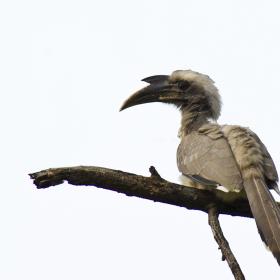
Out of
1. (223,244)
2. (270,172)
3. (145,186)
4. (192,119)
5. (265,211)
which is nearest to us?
(223,244)

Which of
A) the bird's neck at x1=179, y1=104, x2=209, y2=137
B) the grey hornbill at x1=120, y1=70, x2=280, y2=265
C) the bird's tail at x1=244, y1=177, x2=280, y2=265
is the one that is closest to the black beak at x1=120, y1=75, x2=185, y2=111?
the grey hornbill at x1=120, y1=70, x2=280, y2=265

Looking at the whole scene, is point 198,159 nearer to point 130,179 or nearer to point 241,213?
point 241,213

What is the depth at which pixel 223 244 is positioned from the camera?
5.28m

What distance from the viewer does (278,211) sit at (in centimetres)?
581

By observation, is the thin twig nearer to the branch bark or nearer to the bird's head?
the branch bark

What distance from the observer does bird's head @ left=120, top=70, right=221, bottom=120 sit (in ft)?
29.6

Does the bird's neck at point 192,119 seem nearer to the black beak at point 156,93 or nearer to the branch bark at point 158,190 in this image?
the black beak at point 156,93

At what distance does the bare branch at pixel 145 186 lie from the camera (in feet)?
17.1

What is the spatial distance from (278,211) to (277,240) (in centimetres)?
47

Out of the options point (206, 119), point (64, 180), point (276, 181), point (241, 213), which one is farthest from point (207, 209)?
point (206, 119)

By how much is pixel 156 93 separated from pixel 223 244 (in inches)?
165

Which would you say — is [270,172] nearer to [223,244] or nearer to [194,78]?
[223,244]

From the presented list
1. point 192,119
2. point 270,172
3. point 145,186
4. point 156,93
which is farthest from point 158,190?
point 156,93

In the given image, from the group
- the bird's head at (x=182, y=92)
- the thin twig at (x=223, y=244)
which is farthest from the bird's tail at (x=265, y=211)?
the bird's head at (x=182, y=92)
